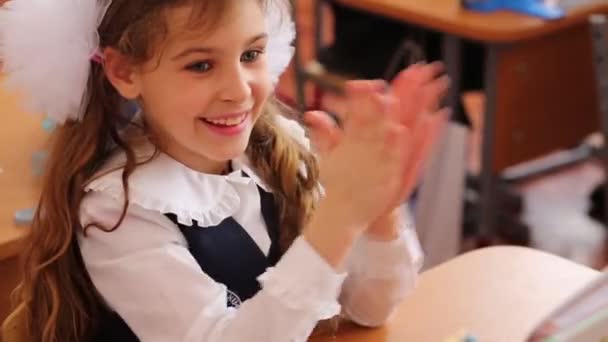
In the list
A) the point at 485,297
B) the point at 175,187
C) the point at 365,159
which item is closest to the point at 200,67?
the point at 175,187

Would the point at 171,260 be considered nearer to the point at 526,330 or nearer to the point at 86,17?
the point at 86,17

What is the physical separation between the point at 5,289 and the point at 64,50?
0.44 metres

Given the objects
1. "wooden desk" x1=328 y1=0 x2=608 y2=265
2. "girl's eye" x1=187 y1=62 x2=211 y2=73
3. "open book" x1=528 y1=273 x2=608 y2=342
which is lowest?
"wooden desk" x1=328 y1=0 x2=608 y2=265

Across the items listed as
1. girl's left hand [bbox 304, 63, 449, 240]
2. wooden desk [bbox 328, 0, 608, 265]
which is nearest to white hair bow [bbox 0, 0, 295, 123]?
girl's left hand [bbox 304, 63, 449, 240]

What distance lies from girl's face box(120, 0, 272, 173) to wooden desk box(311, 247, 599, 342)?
287 millimetres

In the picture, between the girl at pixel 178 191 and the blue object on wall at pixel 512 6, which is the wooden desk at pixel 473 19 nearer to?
the blue object on wall at pixel 512 6

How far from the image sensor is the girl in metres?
0.94

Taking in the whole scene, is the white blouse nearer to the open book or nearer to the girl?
the girl

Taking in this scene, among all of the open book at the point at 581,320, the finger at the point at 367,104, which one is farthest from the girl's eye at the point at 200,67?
the open book at the point at 581,320

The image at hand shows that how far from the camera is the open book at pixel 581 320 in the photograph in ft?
2.52

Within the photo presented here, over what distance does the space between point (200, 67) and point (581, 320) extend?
1.58 feet

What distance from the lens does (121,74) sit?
1.08m

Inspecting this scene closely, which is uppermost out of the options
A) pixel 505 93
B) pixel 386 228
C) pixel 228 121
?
pixel 228 121

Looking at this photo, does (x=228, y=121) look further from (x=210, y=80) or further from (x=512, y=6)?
(x=512, y=6)
